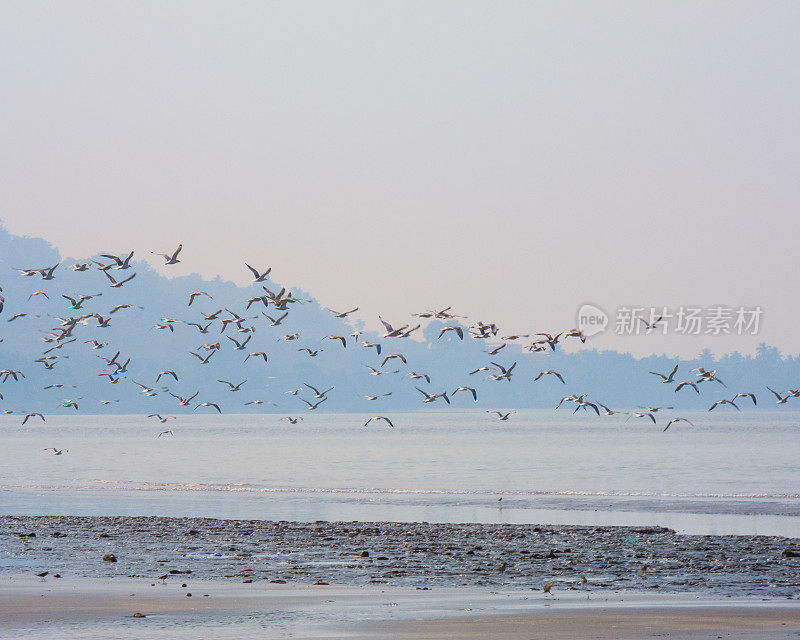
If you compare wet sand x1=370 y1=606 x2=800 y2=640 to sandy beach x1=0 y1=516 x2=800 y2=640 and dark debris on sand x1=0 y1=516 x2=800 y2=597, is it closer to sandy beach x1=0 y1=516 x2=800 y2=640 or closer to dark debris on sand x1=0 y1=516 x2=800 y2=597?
sandy beach x1=0 y1=516 x2=800 y2=640

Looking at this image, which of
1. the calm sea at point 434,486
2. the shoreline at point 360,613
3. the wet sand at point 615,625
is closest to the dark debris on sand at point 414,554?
the shoreline at point 360,613

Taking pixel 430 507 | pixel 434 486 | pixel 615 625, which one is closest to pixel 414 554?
pixel 615 625

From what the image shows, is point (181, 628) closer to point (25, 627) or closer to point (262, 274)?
point (25, 627)

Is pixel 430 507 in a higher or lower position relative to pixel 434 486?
higher

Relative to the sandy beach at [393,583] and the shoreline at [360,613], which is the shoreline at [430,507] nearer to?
the sandy beach at [393,583]

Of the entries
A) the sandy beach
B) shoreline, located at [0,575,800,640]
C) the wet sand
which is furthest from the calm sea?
the wet sand

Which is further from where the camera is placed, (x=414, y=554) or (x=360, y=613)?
(x=414, y=554)

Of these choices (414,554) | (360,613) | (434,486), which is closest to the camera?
(360,613)

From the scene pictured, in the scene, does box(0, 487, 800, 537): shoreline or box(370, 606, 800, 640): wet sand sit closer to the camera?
box(370, 606, 800, 640): wet sand

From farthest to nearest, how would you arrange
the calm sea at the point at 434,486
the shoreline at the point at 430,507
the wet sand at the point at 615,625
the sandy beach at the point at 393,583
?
the calm sea at the point at 434,486
the shoreline at the point at 430,507
the sandy beach at the point at 393,583
the wet sand at the point at 615,625

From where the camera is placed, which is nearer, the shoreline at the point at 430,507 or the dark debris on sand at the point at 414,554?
the dark debris on sand at the point at 414,554

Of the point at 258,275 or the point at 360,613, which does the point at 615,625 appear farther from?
the point at 258,275

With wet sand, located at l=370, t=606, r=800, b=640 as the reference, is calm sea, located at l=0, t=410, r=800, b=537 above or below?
below

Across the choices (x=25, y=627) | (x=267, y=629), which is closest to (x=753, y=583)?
(x=267, y=629)
